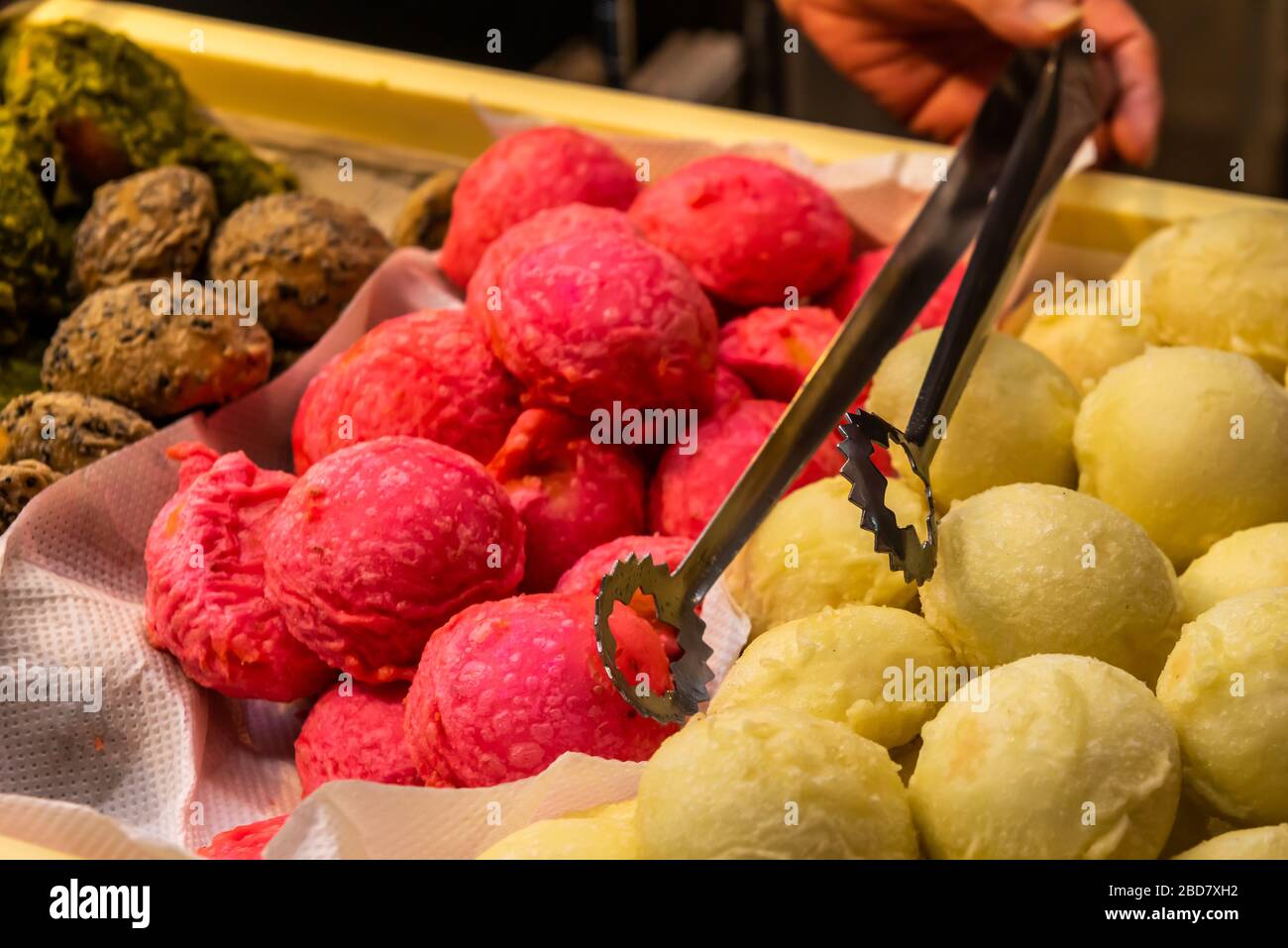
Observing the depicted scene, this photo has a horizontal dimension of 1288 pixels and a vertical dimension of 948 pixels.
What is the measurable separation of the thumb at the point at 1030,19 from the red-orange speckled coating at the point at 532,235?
1.62 ft

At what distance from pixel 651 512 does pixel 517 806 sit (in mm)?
366

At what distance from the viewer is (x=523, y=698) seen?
89cm

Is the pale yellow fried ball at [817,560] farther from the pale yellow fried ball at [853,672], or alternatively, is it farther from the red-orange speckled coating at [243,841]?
the red-orange speckled coating at [243,841]

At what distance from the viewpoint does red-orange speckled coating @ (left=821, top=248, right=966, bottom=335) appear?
125 cm

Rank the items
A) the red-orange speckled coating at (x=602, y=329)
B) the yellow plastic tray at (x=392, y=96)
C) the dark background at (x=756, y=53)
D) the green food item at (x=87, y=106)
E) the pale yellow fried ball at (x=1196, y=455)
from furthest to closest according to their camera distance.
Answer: the dark background at (x=756, y=53), the yellow plastic tray at (x=392, y=96), the green food item at (x=87, y=106), the red-orange speckled coating at (x=602, y=329), the pale yellow fried ball at (x=1196, y=455)

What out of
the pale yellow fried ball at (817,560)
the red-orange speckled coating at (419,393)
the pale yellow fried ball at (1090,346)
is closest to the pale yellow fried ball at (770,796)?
the pale yellow fried ball at (817,560)

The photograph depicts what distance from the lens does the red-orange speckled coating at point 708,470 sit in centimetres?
110

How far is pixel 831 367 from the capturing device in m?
1.05

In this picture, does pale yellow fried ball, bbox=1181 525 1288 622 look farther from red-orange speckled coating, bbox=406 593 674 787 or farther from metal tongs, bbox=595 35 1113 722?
red-orange speckled coating, bbox=406 593 674 787

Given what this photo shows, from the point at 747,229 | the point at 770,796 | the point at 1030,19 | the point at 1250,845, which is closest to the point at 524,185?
the point at 747,229

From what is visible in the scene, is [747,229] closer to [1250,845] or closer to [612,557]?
[612,557]

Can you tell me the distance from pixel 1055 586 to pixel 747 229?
1.78 ft
